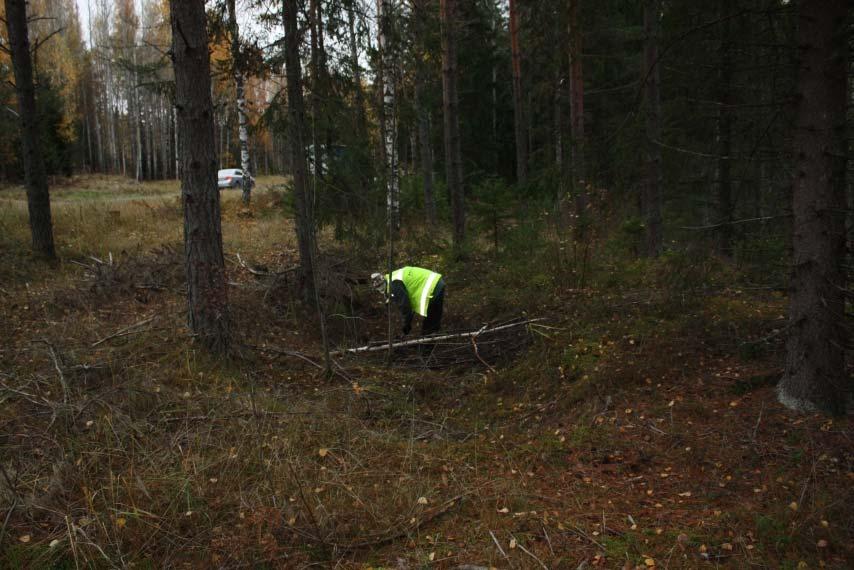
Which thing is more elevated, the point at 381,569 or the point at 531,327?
the point at 531,327

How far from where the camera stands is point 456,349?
27.1ft

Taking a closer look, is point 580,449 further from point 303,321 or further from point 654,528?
point 303,321

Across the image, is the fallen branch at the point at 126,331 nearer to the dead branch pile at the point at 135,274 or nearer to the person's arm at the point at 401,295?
the dead branch pile at the point at 135,274

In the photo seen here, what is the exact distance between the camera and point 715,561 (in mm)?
3539

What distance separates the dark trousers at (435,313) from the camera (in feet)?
28.7

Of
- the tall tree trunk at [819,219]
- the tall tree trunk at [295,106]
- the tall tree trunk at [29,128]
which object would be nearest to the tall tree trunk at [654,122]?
the tall tree trunk at [819,219]

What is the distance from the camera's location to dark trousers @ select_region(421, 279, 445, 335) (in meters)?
8.75

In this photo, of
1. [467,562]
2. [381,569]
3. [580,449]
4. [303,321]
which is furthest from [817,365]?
[303,321]

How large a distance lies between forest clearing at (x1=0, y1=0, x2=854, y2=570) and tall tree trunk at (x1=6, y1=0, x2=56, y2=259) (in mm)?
58

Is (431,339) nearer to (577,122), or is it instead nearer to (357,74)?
(357,74)

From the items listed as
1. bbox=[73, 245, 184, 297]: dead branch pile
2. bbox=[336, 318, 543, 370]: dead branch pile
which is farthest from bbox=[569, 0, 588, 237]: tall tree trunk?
bbox=[73, 245, 184, 297]: dead branch pile

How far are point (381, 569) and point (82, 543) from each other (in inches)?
73.7

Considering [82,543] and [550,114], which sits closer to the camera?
[82,543]

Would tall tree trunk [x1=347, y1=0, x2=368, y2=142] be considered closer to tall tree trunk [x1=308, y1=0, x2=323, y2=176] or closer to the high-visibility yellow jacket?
tall tree trunk [x1=308, y1=0, x2=323, y2=176]
